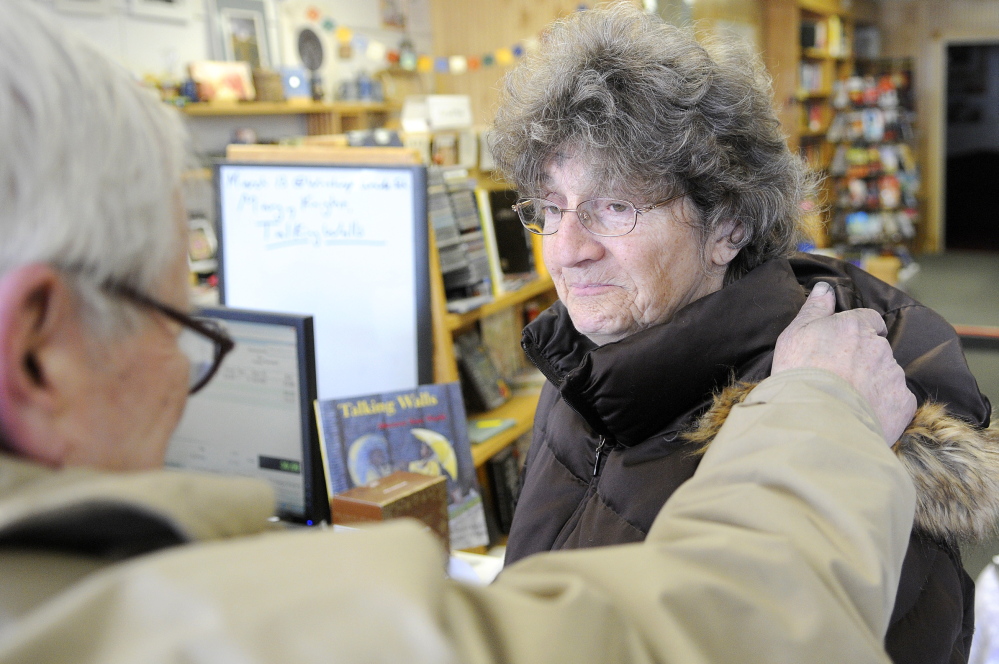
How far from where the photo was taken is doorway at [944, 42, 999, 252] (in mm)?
10844

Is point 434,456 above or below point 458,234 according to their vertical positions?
below

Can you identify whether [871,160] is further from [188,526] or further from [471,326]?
[188,526]

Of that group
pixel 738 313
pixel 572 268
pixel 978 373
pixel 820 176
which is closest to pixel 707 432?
pixel 738 313

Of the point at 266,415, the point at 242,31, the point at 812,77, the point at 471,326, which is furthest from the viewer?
the point at 812,77

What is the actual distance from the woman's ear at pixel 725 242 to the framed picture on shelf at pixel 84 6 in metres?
4.28

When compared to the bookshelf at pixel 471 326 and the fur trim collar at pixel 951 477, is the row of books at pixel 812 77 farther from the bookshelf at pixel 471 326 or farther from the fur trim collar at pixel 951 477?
the fur trim collar at pixel 951 477

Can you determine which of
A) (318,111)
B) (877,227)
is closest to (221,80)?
(318,111)

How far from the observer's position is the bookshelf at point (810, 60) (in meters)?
8.50

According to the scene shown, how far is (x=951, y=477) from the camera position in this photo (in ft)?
3.54

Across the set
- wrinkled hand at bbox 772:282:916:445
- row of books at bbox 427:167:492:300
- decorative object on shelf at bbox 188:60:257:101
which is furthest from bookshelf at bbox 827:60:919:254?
wrinkled hand at bbox 772:282:916:445

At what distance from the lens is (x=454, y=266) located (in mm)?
2527

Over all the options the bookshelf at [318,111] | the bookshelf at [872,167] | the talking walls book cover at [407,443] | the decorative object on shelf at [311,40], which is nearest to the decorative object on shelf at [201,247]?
the bookshelf at [318,111]

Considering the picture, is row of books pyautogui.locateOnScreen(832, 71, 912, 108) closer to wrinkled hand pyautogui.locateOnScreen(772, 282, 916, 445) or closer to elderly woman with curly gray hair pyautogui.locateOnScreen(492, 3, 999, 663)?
elderly woman with curly gray hair pyautogui.locateOnScreen(492, 3, 999, 663)

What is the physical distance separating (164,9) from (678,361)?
4791 mm
